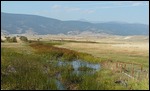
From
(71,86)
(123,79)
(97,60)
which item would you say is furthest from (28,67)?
(97,60)

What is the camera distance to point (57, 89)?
24719 mm

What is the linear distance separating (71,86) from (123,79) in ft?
15.7

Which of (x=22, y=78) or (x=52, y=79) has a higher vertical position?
(x=22, y=78)

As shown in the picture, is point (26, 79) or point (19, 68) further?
point (19, 68)

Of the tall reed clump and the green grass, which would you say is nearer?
the tall reed clump

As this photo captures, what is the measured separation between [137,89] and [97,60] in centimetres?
2015

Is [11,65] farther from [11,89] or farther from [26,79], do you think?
[11,89]

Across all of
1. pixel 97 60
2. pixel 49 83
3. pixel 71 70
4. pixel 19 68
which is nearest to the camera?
pixel 49 83

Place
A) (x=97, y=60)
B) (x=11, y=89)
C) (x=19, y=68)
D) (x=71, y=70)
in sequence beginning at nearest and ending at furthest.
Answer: (x=11, y=89), (x=19, y=68), (x=71, y=70), (x=97, y=60)

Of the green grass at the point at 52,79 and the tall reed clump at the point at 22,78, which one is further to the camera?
the green grass at the point at 52,79

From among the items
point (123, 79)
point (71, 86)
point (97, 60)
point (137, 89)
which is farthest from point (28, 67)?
point (97, 60)

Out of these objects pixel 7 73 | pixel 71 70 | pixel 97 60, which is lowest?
pixel 97 60

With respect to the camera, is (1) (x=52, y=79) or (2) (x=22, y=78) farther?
(1) (x=52, y=79)

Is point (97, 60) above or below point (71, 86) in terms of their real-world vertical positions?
below
